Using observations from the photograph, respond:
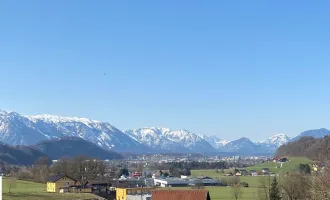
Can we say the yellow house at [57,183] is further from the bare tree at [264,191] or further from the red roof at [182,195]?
the red roof at [182,195]

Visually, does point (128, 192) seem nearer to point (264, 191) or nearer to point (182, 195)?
point (264, 191)

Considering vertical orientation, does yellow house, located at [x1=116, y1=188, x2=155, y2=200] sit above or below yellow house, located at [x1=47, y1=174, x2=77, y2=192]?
below

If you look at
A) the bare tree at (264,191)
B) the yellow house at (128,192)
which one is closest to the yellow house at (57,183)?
the yellow house at (128,192)

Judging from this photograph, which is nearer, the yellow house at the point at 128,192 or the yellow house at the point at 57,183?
the yellow house at the point at 128,192

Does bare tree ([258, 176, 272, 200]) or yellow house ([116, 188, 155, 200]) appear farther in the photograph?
yellow house ([116, 188, 155, 200])

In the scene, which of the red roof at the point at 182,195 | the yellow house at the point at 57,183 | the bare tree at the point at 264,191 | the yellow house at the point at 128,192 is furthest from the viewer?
the yellow house at the point at 57,183

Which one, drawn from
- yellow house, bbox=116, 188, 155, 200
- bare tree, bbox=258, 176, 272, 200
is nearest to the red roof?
bare tree, bbox=258, 176, 272, 200

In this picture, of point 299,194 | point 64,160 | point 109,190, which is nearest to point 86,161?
point 64,160

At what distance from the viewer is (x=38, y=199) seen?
50469 mm

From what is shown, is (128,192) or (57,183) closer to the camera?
(128,192)

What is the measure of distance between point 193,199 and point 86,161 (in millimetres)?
62510

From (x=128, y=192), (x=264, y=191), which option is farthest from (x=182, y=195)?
(x=128, y=192)

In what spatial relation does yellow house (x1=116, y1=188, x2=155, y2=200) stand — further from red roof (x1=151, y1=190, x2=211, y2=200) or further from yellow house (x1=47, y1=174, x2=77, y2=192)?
red roof (x1=151, y1=190, x2=211, y2=200)

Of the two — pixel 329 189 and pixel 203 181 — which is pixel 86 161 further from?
pixel 329 189
